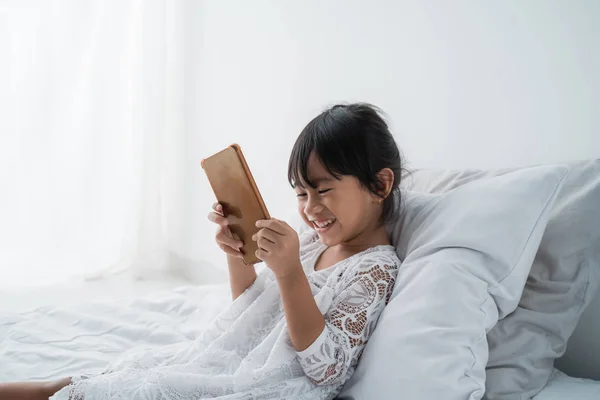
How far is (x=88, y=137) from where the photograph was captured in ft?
7.49

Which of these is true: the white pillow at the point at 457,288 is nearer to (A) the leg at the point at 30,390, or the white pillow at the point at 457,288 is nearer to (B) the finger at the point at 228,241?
(B) the finger at the point at 228,241

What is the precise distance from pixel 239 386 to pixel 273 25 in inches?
59.3

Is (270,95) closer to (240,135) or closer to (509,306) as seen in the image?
(240,135)

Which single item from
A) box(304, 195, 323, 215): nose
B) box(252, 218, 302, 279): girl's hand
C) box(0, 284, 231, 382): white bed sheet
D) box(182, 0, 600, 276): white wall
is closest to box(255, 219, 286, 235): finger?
box(252, 218, 302, 279): girl's hand

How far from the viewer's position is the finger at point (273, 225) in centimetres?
94

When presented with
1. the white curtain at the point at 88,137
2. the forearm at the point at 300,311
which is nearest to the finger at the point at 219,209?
the forearm at the point at 300,311

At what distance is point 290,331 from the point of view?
91cm

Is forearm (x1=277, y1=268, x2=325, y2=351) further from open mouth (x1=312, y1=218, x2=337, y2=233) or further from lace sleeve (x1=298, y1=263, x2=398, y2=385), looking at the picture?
open mouth (x1=312, y1=218, x2=337, y2=233)

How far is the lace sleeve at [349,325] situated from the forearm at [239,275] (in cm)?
25

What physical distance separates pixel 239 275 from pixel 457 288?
458 millimetres

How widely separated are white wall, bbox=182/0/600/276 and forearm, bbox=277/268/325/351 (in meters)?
0.64

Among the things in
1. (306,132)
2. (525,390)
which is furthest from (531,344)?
(306,132)

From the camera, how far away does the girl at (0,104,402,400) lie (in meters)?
0.90

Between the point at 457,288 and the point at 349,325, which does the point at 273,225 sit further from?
the point at 457,288
